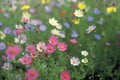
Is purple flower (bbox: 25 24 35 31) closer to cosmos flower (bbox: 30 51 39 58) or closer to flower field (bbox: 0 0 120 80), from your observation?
flower field (bbox: 0 0 120 80)

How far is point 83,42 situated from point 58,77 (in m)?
0.80

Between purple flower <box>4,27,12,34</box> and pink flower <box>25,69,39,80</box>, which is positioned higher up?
purple flower <box>4,27,12,34</box>

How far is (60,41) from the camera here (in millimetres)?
4133

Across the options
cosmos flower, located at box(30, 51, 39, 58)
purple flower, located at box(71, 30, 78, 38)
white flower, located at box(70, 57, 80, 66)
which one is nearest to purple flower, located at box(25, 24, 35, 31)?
purple flower, located at box(71, 30, 78, 38)

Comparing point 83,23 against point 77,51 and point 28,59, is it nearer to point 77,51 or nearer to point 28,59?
point 77,51

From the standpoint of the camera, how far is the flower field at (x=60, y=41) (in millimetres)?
3096

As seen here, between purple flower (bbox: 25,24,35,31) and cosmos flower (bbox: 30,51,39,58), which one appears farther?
purple flower (bbox: 25,24,35,31)

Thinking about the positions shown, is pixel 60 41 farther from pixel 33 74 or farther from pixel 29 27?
pixel 33 74

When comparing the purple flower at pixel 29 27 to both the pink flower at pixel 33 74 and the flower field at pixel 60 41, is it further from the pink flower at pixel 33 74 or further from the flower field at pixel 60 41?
the pink flower at pixel 33 74

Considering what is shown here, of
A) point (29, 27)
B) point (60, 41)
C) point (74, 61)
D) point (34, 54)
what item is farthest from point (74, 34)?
point (34, 54)

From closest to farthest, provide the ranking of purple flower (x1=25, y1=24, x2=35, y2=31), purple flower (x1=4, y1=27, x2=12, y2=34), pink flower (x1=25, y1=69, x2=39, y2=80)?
1. pink flower (x1=25, y1=69, x2=39, y2=80)
2. purple flower (x1=25, y1=24, x2=35, y2=31)
3. purple flower (x1=4, y1=27, x2=12, y2=34)

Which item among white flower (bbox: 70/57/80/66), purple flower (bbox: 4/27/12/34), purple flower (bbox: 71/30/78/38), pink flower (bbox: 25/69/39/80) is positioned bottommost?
pink flower (bbox: 25/69/39/80)

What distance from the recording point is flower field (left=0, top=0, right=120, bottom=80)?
122 inches

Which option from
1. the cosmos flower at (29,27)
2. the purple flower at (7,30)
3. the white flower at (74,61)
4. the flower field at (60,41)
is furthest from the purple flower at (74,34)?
the white flower at (74,61)
